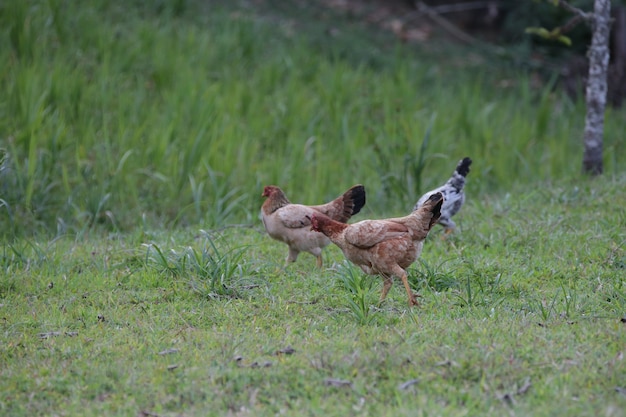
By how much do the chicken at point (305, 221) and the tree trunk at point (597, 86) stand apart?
3623 mm

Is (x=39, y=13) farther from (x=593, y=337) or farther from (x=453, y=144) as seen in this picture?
(x=593, y=337)

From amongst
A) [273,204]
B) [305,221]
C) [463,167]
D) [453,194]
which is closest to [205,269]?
[305,221]

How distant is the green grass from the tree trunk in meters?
1.74

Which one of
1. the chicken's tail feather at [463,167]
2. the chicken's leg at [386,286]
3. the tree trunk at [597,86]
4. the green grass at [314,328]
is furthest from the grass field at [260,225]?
the chicken's tail feather at [463,167]

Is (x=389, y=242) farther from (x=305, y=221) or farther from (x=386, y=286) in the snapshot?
(x=305, y=221)

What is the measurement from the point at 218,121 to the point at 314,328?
4.97 meters

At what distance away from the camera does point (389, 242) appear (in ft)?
17.9

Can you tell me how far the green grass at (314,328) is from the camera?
13.7ft

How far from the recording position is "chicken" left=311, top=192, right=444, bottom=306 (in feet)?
17.9

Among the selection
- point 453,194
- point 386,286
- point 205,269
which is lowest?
point 205,269

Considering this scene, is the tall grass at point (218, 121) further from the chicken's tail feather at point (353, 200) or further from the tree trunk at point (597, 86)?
the chicken's tail feather at point (353, 200)

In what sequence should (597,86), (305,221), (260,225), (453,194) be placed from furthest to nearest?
(597,86) → (260,225) → (453,194) → (305,221)

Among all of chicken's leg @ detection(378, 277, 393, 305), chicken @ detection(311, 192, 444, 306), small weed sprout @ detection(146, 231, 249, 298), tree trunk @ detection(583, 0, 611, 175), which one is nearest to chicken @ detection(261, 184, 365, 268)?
small weed sprout @ detection(146, 231, 249, 298)

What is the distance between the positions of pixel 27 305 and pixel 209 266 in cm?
131
